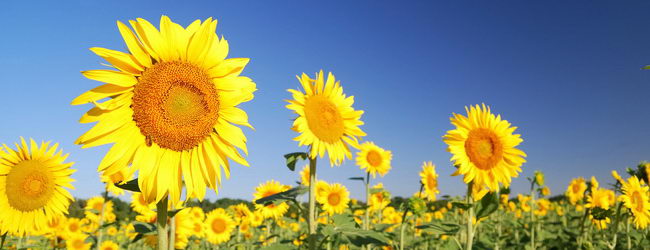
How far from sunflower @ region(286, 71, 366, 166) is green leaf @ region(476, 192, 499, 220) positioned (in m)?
1.50

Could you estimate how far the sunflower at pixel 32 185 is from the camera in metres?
4.76

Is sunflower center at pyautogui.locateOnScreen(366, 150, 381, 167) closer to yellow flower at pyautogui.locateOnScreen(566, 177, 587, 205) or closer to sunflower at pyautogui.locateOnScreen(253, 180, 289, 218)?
sunflower at pyautogui.locateOnScreen(253, 180, 289, 218)

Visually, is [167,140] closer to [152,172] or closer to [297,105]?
[152,172]

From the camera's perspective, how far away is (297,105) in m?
4.67

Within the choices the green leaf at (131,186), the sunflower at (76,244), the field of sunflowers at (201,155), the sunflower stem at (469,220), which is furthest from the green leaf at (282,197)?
the sunflower at (76,244)

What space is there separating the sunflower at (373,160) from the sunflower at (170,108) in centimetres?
618

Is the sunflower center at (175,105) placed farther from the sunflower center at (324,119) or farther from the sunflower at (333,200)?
the sunflower at (333,200)

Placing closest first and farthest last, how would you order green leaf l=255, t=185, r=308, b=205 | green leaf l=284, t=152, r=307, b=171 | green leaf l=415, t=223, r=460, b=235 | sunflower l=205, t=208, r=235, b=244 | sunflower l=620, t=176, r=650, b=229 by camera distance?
green leaf l=255, t=185, r=308, b=205, green leaf l=284, t=152, r=307, b=171, green leaf l=415, t=223, r=460, b=235, sunflower l=620, t=176, r=650, b=229, sunflower l=205, t=208, r=235, b=244

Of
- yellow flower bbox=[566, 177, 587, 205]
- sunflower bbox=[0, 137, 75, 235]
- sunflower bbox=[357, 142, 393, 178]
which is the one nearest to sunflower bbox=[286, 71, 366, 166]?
sunflower bbox=[0, 137, 75, 235]

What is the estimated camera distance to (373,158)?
875 cm

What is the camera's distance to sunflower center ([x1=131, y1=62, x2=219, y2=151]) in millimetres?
2393

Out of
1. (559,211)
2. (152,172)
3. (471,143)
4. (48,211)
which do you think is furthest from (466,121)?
(559,211)

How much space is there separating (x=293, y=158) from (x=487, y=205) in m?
1.99

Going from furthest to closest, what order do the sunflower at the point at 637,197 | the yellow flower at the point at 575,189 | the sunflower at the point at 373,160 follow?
the yellow flower at the point at 575,189 → the sunflower at the point at 373,160 → the sunflower at the point at 637,197
